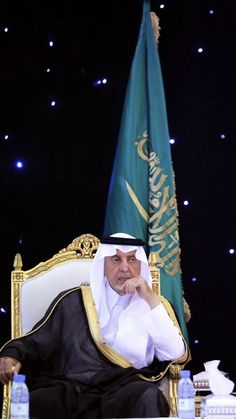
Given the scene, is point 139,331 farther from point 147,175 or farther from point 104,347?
point 147,175

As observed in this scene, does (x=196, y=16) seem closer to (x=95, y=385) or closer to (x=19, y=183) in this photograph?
(x=19, y=183)

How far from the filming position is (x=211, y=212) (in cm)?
522

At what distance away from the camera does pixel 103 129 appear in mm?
5293

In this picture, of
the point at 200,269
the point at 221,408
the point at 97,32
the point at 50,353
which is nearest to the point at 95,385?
the point at 50,353

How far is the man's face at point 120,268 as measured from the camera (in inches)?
161

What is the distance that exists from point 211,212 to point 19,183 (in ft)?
3.87

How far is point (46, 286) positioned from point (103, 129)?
1362mm

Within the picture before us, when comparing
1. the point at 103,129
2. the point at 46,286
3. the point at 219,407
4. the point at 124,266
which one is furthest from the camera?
the point at 103,129

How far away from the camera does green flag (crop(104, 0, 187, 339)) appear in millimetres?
4785

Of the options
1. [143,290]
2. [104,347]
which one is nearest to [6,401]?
[104,347]

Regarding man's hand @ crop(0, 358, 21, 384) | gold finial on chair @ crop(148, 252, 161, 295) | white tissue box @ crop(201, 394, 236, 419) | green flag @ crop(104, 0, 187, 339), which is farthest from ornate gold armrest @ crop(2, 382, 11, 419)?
green flag @ crop(104, 0, 187, 339)

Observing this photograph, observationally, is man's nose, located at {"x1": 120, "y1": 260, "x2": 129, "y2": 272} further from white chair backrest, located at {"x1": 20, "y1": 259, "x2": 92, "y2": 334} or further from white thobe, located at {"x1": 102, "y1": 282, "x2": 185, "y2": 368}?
white chair backrest, located at {"x1": 20, "y1": 259, "x2": 92, "y2": 334}

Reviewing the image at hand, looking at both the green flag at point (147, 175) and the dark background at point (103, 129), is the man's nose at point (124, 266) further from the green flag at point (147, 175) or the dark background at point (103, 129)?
the dark background at point (103, 129)

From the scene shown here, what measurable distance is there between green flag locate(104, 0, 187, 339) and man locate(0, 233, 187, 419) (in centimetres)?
61
